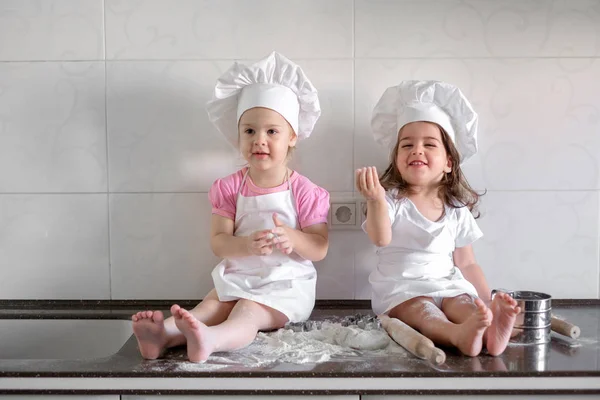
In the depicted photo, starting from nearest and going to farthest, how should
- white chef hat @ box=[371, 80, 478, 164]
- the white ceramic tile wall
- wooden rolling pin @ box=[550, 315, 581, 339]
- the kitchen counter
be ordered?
the kitchen counter < wooden rolling pin @ box=[550, 315, 581, 339] < white chef hat @ box=[371, 80, 478, 164] < the white ceramic tile wall

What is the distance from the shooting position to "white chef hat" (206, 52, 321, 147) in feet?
3.89

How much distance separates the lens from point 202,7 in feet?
4.39

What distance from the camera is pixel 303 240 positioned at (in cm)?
118

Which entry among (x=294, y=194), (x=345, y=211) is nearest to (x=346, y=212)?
(x=345, y=211)

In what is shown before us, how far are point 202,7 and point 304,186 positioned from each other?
19.1 inches

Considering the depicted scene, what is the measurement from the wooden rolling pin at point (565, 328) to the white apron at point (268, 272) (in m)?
0.48

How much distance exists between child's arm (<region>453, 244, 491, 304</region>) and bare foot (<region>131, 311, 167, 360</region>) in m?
0.67

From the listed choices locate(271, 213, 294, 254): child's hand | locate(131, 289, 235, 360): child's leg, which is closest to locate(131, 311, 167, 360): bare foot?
locate(131, 289, 235, 360): child's leg

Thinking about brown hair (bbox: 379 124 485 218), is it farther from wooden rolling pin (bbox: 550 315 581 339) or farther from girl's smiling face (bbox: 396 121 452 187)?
wooden rolling pin (bbox: 550 315 581 339)

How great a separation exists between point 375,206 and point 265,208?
0.79 ft

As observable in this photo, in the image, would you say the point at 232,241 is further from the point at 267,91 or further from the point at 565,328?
the point at 565,328

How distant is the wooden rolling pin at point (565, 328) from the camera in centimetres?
109

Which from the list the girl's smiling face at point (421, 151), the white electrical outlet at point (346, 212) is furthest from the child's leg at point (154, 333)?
the girl's smiling face at point (421, 151)

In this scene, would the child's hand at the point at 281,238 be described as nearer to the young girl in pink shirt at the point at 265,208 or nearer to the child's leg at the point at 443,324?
the young girl in pink shirt at the point at 265,208
